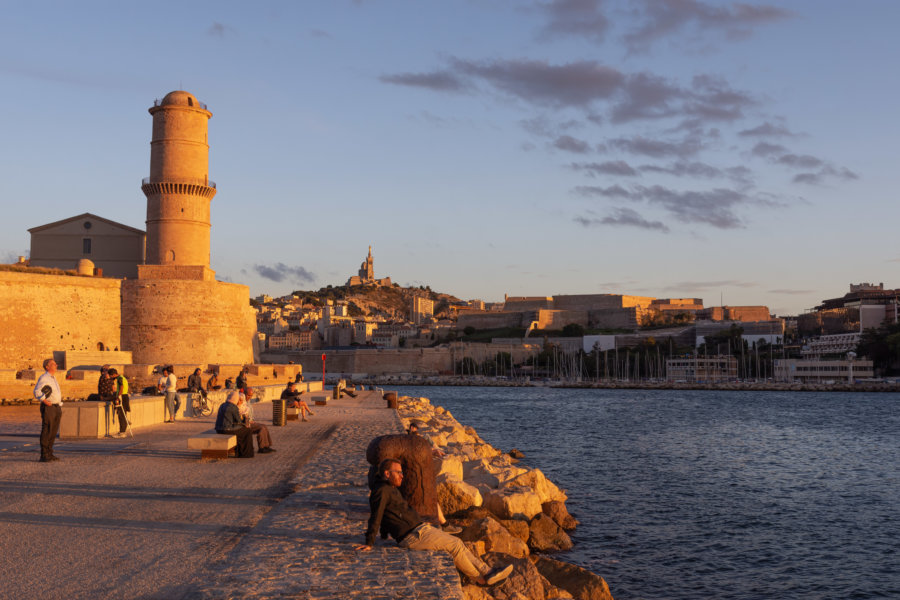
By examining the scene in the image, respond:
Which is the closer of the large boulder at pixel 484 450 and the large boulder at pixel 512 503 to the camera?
the large boulder at pixel 512 503

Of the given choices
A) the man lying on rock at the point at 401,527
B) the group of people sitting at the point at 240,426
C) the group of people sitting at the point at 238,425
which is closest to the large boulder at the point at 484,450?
the group of people sitting at the point at 240,426

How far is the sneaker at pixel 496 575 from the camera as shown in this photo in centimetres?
686

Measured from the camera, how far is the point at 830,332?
12319 cm

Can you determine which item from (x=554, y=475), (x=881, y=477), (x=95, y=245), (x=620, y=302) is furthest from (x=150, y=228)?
(x=620, y=302)

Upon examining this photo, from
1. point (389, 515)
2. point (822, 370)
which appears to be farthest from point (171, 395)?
point (822, 370)

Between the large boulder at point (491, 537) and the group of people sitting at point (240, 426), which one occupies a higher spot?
the group of people sitting at point (240, 426)

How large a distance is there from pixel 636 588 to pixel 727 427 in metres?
28.5

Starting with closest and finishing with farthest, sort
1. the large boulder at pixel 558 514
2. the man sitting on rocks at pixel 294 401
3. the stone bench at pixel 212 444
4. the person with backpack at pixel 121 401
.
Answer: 1. the stone bench at pixel 212 444
2. the large boulder at pixel 558 514
3. the person with backpack at pixel 121 401
4. the man sitting on rocks at pixel 294 401

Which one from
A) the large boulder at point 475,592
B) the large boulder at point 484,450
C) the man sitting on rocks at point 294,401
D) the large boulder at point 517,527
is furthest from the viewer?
the man sitting on rocks at point 294,401

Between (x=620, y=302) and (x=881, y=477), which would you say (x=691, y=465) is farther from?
(x=620, y=302)

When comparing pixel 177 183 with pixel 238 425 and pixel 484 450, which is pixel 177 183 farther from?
pixel 238 425

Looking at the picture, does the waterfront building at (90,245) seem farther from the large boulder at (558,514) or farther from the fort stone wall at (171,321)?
the large boulder at (558,514)

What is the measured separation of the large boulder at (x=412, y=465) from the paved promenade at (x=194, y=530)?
56cm

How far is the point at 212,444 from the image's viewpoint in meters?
11.3
